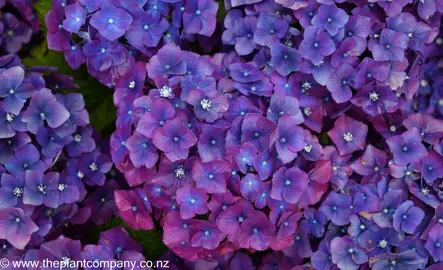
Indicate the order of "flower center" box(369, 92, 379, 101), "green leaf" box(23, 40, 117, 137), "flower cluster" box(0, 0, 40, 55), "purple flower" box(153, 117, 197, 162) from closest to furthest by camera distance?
"purple flower" box(153, 117, 197, 162)
"flower center" box(369, 92, 379, 101)
"green leaf" box(23, 40, 117, 137)
"flower cluster" box(0, 0, 40, 55)

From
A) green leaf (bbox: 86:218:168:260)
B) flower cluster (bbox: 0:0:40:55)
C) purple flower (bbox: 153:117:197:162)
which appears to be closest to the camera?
purple flower (bbox: 153:117:197:162)

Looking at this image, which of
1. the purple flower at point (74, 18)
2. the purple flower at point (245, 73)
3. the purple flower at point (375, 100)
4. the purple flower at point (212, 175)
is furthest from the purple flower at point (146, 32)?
the purple flower at point (375, 100)

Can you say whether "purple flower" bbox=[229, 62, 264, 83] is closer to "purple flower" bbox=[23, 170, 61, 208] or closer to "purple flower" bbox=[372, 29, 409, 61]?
"purple flower" bbox=[372, 29, 409, 61]

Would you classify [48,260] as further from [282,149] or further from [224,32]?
[224,32]

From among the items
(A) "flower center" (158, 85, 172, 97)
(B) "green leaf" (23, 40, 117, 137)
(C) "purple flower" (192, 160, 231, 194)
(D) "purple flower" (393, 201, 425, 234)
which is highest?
(A) "flower center" (158, 85, 172, 97)

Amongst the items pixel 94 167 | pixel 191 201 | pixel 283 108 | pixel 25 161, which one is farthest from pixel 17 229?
pixel 283 108

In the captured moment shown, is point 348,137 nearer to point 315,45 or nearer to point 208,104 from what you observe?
point 315,45

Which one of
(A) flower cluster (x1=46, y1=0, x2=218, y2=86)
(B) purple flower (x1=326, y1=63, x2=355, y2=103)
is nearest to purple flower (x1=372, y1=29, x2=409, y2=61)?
(B) purple flower (x1=326, y1=63, x2=355, y2=103)

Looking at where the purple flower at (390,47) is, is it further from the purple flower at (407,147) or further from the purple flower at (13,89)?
the purple flower at (13,89)
